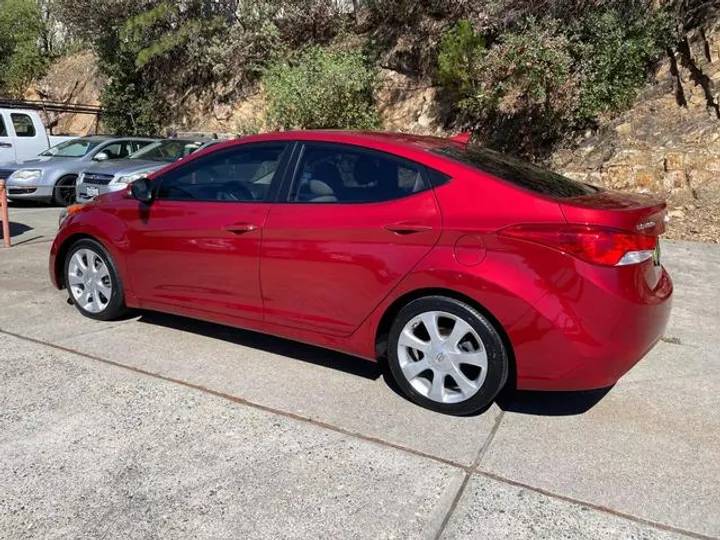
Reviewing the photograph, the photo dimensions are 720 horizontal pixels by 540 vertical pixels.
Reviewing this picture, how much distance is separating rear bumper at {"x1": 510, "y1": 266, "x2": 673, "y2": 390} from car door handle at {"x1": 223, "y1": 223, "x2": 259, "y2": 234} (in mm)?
1759

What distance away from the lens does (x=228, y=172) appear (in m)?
4.25

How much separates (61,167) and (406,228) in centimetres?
1059

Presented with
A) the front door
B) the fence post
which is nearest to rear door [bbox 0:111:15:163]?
the fence post

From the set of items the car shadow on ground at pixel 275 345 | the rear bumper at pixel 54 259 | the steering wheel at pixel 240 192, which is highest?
the steering wheel at pixel 240 192

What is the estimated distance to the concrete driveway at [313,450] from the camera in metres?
2.56

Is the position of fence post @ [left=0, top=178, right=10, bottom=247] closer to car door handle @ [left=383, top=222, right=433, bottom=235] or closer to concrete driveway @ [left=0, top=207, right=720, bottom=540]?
concrete driveway @ [left=0, top=207, right=720, bottom=540]

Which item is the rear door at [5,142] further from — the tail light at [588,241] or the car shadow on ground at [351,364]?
the tail light at [588,241]

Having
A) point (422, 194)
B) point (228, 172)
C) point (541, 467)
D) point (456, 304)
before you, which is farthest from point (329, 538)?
point (228, 172)

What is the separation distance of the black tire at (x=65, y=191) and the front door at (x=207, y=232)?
27.2 ft

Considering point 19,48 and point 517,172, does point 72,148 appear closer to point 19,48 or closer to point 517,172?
point 517,172

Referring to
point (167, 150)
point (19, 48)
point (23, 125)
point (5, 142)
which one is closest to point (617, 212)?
point (167, 150)

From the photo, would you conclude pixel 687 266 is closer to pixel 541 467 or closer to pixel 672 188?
pixel 672 188

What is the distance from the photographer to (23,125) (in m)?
13.8

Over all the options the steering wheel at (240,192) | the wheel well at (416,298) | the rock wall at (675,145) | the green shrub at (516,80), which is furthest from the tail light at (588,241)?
the green shrub at (516,80)
